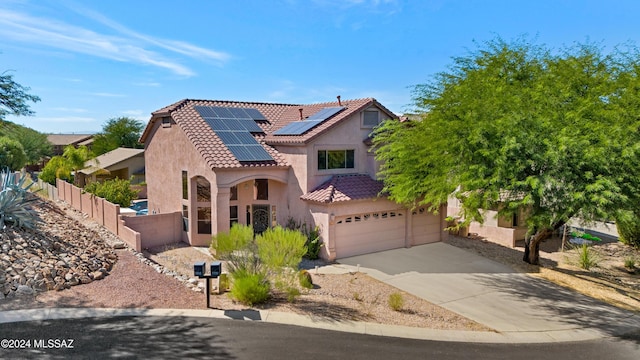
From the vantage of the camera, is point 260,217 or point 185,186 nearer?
point 185,186

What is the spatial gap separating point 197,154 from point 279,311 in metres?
10.2

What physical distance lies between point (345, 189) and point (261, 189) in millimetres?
4522

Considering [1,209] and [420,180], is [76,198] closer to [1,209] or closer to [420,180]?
[1,209]

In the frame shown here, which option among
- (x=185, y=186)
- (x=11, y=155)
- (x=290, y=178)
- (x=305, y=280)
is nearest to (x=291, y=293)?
(x=305, y=280)

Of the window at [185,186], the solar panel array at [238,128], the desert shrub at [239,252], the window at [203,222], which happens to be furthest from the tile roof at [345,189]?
the window at [185,186]

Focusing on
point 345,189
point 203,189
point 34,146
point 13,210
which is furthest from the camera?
point 34,146

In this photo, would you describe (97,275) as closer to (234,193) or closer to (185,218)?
(185,218)

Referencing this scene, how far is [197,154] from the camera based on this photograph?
20188mm

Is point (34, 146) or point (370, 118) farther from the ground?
point (34, 146)

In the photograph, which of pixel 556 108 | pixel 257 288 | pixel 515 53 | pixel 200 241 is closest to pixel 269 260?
pixel 257 288

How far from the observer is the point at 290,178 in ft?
68.4

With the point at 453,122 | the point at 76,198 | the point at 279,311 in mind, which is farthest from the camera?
the point at 76,198

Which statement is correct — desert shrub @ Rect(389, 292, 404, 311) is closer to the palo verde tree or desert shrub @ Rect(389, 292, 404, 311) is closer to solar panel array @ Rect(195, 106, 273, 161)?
the palo verde tree

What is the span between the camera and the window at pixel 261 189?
21.4 meters
